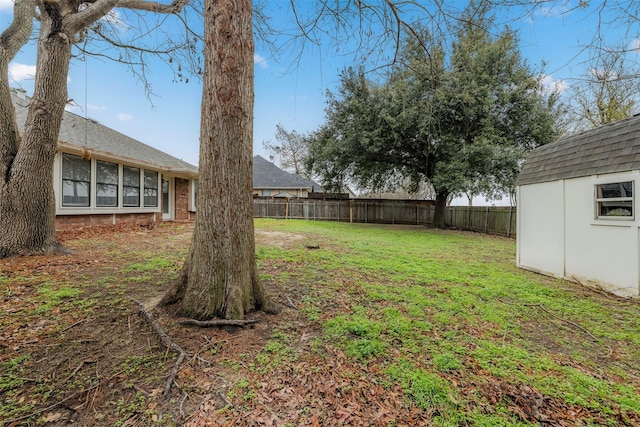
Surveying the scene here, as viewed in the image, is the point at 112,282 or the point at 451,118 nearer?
the point at 112,282

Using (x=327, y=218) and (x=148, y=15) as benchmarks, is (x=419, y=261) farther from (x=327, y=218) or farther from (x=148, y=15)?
(x=327, y=218)

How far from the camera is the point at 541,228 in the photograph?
595cm

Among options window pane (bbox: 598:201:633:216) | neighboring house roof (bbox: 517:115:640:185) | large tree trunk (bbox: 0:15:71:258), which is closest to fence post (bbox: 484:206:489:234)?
neighboring house roof (bbox: 517:115:640:185)

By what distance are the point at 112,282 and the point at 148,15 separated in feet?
20.6

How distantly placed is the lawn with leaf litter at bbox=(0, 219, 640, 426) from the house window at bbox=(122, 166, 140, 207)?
6.79 meters

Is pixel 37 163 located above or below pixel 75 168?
below

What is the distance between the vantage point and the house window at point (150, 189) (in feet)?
37.6

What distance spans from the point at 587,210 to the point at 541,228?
1.01 meters

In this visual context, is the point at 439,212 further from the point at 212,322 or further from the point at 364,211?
→ the point at 212,322

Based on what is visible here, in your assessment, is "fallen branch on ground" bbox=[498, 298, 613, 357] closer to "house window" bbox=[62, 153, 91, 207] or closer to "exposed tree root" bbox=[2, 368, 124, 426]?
"exposed tree root" bbox=[2, 368, 124, 426]

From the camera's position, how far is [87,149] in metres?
8.10

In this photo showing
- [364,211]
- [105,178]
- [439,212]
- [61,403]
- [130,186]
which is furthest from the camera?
[364,211]

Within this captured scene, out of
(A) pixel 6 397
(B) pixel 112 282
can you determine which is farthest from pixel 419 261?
(A) pixel 6 397

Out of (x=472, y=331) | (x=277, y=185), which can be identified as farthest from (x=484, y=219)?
(x=277, y=185)
